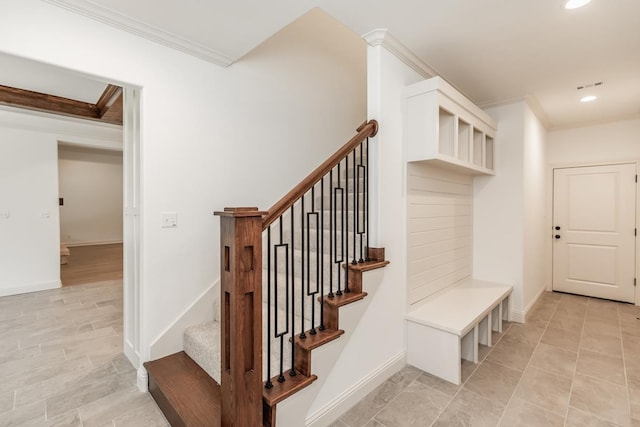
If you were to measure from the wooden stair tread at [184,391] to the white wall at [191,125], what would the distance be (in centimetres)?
22

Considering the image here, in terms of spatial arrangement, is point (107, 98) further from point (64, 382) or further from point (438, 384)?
point (438, 384)

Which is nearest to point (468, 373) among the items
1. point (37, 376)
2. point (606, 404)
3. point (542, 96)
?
point (606, 404)

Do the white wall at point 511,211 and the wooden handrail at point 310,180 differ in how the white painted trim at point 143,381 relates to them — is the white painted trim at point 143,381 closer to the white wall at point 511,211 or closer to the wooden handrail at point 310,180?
the wooden handrail at point 310,180

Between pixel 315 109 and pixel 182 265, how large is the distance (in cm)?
213

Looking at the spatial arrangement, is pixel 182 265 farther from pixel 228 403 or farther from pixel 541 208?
pixel 541 208

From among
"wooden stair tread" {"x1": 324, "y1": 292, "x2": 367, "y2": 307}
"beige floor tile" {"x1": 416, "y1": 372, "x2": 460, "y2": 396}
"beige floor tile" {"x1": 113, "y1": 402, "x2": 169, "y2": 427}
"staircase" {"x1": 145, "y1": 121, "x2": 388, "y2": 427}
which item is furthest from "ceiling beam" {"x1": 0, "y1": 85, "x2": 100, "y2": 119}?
"beige floor tile" {"x1": 416, "y1": 372, "x2": 460, "y2": 396}

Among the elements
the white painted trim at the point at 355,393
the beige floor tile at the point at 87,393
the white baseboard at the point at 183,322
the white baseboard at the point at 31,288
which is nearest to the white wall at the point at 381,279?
the white painted trim at the point at 355,393

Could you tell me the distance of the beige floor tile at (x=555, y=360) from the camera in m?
2.43

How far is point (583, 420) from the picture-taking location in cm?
187

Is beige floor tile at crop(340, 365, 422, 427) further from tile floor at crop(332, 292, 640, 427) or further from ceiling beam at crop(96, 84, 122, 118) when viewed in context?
ceiling beam at crop(96, 84, 122, 118)

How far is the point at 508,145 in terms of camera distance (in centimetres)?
355

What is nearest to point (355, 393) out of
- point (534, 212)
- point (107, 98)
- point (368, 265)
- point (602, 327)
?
point (368, 265)

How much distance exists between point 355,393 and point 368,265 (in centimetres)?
86

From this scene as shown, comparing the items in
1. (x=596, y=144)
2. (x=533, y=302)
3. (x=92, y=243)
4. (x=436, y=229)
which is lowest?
(x=533, y=302)
